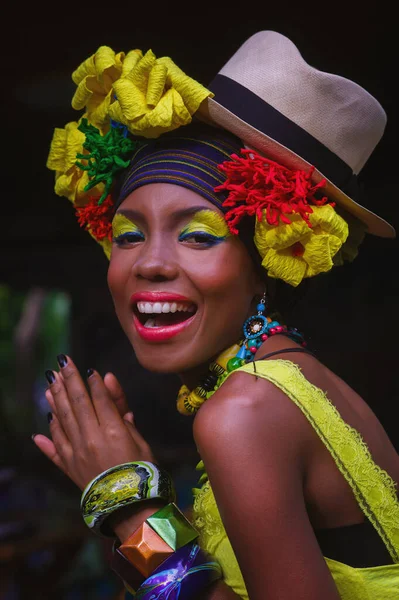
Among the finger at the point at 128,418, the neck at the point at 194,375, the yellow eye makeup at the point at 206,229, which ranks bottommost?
the finger at the point at 128,418

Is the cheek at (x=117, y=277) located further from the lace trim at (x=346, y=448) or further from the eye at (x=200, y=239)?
the lace trim at (x=346, y=448)

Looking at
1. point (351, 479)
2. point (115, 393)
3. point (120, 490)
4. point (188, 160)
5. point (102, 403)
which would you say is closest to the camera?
point (351, 479)

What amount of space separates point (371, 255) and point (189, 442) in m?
1.04

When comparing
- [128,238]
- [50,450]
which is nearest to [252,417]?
[128,238]

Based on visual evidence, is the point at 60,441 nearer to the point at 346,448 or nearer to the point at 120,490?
the point at 120,490

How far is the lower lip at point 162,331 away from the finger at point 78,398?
229mm

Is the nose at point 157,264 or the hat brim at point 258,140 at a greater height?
the hat brim at point 258,140

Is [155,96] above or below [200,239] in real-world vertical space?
above

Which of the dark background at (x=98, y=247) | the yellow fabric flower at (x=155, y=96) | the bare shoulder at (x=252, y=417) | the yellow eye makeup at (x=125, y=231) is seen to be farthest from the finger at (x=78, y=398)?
the dark background at (x=98, y=247)

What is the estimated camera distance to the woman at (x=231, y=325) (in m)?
1.42

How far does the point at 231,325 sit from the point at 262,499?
45cm

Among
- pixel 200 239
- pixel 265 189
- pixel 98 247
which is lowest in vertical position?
pixel 98 247

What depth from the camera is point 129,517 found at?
162 cm

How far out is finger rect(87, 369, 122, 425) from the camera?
1.79 metres
